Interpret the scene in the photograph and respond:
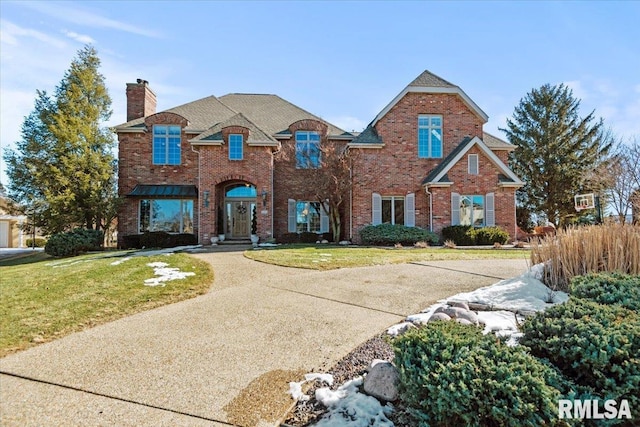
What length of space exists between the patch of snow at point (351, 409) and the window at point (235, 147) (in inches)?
659

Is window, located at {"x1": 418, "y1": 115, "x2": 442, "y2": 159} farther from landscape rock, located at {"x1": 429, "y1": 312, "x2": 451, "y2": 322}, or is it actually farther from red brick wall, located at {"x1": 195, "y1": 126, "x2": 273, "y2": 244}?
landscape rock, located at {"x1": 429, "y1": 312, "x2": 451, "y2": 322}

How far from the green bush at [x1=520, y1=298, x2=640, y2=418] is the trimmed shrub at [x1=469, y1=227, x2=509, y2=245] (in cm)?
1516

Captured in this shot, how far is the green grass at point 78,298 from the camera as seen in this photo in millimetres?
5137

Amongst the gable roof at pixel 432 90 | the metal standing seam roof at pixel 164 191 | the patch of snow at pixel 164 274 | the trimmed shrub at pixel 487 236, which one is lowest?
the patch of snow at pixel 164 274

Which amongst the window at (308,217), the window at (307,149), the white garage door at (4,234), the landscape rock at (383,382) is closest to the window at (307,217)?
the window at (308,217)

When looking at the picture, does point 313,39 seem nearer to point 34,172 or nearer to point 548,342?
point 548,342

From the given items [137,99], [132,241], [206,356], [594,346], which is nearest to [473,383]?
[594,346]

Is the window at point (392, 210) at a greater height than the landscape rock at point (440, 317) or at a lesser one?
greater

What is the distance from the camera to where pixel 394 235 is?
17.8m

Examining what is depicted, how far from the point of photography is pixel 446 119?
19797 millimetres

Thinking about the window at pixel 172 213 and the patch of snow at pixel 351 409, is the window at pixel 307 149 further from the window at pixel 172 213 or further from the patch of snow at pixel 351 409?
the patch of snow at pixel 351 409

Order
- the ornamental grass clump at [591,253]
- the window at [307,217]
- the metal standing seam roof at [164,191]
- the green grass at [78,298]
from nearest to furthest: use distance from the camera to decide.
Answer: the green grass at [78,298] → the ornamental grass clump at [591,253] → the metal standing seam roof at [164,191] → the window at [307,217]

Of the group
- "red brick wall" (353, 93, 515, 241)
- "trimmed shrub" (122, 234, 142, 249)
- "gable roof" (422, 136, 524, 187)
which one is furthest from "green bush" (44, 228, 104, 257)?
"gable roof" (422, 136, 524, 187)

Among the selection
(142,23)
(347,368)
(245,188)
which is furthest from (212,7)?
(245,188)
